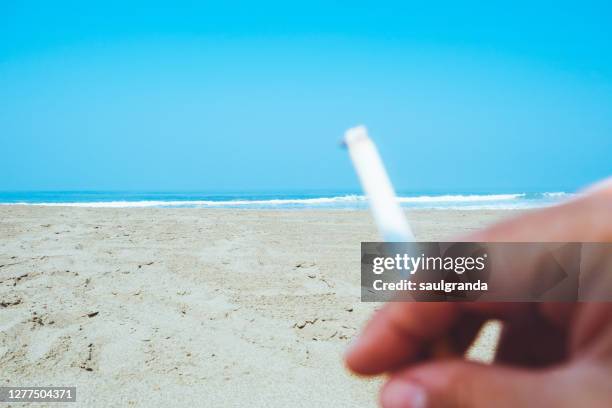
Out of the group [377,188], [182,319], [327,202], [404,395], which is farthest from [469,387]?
[327,202]

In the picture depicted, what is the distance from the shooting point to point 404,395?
481 millimetres

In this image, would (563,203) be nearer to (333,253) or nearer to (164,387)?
(164,387)

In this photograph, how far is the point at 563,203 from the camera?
0.49 meters

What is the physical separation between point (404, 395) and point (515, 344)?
6.4 inches

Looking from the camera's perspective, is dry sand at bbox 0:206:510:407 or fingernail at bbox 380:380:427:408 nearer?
fingernail at bbox 380:380:427:408

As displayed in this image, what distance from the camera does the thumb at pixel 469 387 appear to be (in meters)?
0.43

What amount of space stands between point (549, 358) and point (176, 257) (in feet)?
12.1

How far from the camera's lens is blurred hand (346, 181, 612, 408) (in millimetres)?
422

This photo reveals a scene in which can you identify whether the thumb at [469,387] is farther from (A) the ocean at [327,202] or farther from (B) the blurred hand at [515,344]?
(A) the ocean at [327,202]

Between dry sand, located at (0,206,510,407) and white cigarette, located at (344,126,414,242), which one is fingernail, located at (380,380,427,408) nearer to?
white cigarette, located at (344,126,414,242)

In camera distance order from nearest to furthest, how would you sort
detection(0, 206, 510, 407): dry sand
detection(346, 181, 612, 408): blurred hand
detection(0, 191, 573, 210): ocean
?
detection(346, 181, 612, 408): blurred hand < detection(0, 206, 510, 407): dry sand < detection(0, 191, 573, 210): ocean

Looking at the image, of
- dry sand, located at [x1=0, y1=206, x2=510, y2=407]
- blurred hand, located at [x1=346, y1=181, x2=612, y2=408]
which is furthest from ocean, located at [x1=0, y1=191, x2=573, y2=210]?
blurred hand, located at [x1=346, y1=181, x2=612, y2=408]

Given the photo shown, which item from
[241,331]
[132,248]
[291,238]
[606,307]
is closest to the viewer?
[606,307]

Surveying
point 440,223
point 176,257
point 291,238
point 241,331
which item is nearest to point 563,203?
point 241,331
